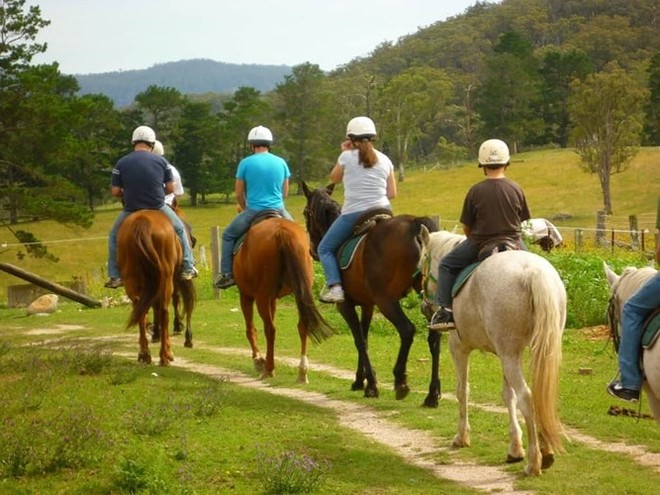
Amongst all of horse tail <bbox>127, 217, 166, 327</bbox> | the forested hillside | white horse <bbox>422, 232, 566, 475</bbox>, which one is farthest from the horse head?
A: the forested hillside

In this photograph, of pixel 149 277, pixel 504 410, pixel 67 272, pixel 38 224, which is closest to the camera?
pixel 504 410

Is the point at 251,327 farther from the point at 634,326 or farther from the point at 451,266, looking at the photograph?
the point at 634,326

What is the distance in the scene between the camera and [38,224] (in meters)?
65.4

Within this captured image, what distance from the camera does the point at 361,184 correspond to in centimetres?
1090

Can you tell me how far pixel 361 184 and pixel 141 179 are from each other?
3.68m

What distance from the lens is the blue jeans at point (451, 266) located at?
8.29 metres

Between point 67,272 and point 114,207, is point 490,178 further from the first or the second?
point 114,207

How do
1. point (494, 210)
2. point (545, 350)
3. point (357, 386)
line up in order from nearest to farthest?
point (545, 350), point (494, 210), point (357, 386)

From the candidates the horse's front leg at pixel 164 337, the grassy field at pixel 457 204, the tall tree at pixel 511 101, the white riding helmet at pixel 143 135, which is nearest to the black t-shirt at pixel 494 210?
the horse's front leg at pixel 164 337

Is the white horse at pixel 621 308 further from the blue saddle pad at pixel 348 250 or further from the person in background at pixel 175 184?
the person in background at pixel 175 184

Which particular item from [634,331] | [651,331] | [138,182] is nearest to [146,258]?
[138,182]

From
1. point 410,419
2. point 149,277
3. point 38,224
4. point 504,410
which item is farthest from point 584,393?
point 38,224

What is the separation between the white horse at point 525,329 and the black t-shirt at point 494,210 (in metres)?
0.41

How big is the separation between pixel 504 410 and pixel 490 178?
10.7 feet
